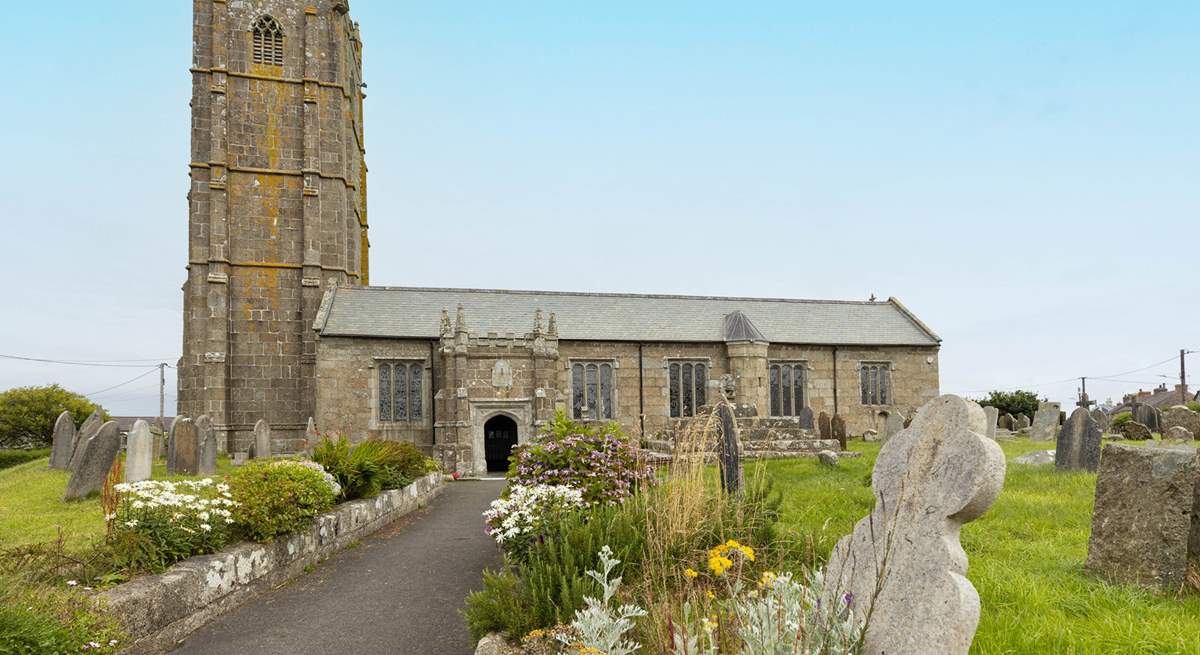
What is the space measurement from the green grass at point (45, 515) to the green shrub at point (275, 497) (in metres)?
1.53

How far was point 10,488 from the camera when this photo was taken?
15.7 metres

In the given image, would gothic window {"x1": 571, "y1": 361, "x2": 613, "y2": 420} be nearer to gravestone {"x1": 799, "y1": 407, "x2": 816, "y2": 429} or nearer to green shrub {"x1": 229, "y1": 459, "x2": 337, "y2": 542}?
gravestone {"x1": 799, "y1": 407, "x2": 816, "y2": 429}

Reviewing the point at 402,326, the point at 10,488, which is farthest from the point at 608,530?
the point at 402,326

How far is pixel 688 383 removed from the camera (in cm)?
2955

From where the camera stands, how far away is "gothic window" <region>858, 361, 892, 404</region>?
31.5 meters

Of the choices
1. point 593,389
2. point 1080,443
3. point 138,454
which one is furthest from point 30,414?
point 1080,443

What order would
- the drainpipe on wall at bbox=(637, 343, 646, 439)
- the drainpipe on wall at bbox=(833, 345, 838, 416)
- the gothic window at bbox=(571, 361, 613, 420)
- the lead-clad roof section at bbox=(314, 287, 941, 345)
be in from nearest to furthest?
the lead-clad roof section at bbox=(314, 287, 941, 345) < the gothic window at bbox=(571, 361, 613, 420) < the drainpipe on wall at bbox=(637, 343, 646, 439) < the drainpipe on wall at bbox=(833, 345, 838, 416)

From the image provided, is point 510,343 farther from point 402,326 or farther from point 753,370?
point 753,370

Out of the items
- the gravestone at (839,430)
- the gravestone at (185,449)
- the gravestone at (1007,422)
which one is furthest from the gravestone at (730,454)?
the gravestone at (1007,422)

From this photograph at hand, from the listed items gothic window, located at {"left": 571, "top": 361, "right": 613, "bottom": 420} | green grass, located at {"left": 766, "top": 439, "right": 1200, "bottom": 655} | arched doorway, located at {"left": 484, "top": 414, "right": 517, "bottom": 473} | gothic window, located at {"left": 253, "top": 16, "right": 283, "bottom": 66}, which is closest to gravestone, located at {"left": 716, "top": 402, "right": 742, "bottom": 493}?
green grass, located at {"left": 766, "top": 439, "right": 1200, "bottom": 655}

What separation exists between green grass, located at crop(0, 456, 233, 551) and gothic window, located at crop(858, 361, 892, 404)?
85.1 feet

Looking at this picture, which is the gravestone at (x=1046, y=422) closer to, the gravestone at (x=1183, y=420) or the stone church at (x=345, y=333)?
the gravestone at (x=1183, y=420)

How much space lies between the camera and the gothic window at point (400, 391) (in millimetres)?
26734

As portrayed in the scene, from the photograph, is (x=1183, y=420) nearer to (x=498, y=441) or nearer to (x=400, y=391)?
(x=498, y=441)
